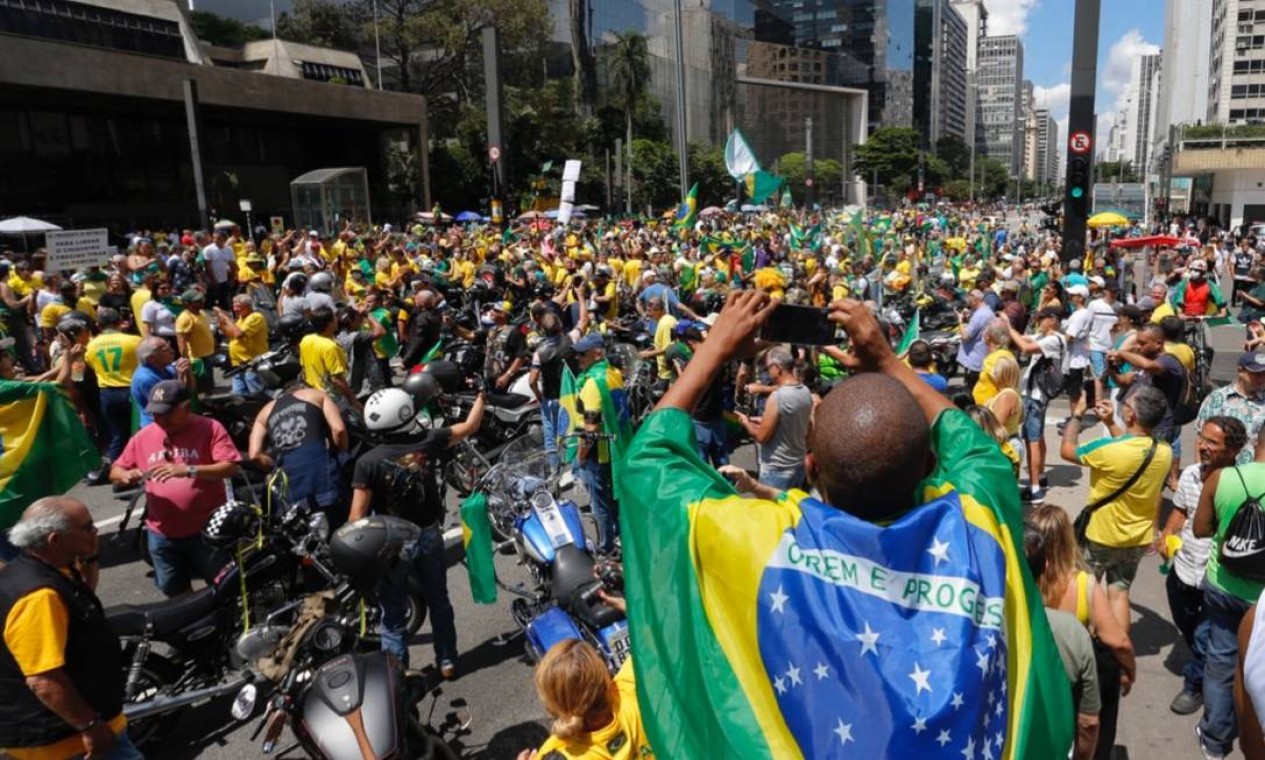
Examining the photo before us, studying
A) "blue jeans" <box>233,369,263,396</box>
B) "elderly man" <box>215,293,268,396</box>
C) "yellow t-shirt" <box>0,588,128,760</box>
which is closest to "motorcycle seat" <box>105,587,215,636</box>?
"yellow t-shirt" <box>0,588,128,760</box>

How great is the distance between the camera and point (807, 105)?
125 m

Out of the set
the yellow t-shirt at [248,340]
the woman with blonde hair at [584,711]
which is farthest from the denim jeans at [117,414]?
the woman with blonde hair at [584,711]

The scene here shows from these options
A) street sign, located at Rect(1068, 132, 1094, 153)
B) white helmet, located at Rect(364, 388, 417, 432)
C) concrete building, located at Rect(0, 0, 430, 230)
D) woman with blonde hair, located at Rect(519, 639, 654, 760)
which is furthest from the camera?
concrete building, located at Rect(0, 0, 430, 230)

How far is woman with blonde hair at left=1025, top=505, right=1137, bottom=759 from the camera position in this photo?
3.22 meters

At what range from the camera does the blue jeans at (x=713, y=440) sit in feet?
22.6

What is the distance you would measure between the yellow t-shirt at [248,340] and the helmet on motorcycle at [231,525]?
5395 millimetres

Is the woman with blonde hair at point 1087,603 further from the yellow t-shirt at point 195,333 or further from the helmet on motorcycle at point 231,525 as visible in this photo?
the yellow t-shirt at point 195,333

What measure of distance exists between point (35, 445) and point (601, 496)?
3.77 m

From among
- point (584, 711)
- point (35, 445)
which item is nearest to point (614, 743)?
point (584, 711)

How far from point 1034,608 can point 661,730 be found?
0.73m

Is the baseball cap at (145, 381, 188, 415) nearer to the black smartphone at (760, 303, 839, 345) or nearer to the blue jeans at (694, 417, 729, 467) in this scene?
the blue jeans at (694, 417, 729, 467)

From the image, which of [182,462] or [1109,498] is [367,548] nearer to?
[182,462]

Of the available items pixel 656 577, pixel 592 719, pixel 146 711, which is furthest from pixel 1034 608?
pixel 146 711

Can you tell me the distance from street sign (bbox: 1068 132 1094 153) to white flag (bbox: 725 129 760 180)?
22.7 ft
